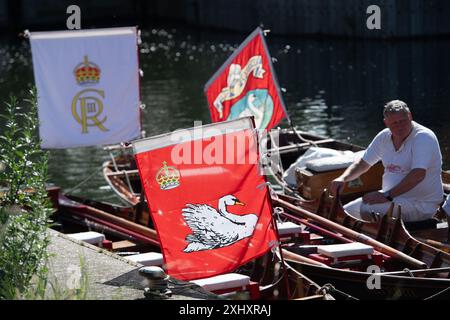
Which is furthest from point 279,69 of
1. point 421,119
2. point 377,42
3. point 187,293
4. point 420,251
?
point 187,293

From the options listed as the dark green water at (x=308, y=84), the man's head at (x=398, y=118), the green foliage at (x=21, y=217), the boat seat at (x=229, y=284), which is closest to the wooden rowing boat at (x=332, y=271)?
the boat seat at (x=229, y=284)

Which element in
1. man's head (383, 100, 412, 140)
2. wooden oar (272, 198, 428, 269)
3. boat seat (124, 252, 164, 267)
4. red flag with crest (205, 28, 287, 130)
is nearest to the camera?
wooden oar (272, 198, 428, 269)

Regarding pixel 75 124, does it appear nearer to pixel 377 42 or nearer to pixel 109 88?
pixel 109 88

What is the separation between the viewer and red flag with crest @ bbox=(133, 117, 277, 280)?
37.5 feet

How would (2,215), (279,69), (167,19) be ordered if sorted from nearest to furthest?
(2,215), (279,69), (167,19)

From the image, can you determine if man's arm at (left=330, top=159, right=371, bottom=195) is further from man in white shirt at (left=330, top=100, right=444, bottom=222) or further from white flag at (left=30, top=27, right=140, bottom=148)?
white flag at (left=30, top=27, right=140, bottom=148)

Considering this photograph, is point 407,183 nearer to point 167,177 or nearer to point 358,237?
point 358,237

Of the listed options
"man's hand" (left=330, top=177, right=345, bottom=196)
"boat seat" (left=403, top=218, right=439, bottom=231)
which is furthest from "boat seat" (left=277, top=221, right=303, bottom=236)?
"boat seat" (left=403, top=218, right=439, bottom=231)

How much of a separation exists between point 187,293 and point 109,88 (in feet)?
32.9

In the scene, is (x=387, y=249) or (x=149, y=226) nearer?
(x=387, y=249)

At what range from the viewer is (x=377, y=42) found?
152ft

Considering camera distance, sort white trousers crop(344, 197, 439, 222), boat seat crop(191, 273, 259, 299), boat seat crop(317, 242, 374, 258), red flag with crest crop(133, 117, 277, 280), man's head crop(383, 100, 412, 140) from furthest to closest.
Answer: white trousers crop(344, 197, 439, 222) → man's head crop(383, 100, 412, 140) → boat seat crop(317, 242, 374, 258) → red flag with crest crop(133, 117, 277, 280) → boat seat crop(191, 273, 259, 299)

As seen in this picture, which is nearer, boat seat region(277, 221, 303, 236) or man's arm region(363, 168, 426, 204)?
man's arm region(363, 168, 426, 204)

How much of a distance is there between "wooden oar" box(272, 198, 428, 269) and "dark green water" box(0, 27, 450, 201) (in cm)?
674
